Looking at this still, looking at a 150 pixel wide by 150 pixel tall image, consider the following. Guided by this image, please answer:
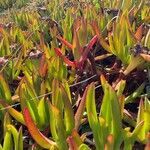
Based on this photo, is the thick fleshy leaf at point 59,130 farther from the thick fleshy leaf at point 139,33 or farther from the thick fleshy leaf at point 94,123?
the thick fleshy leaf at point 139,33

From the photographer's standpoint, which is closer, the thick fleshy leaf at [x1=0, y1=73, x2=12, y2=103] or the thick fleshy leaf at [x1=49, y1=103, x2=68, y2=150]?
the thick fleshy leaf at [x1=49, y1=103, x2=68, y2=150]

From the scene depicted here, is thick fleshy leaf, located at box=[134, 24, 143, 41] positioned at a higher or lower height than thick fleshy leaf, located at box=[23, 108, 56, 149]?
higher

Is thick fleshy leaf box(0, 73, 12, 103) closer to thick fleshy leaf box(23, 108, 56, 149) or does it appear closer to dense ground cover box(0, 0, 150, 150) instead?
dense ground cover box(0, 0, 150, 150)

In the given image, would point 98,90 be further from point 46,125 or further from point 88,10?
point 88,10

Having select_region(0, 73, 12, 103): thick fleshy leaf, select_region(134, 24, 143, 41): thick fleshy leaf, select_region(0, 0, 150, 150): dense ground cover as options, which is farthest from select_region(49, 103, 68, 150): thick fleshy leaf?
select_region(134, 24, 143, 41): thick fleshy leaf

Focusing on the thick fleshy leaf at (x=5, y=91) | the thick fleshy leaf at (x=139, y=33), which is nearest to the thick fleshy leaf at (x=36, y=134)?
the thick fleshy leaf at (x=5, y=91)

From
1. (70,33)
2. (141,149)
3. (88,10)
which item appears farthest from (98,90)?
(88,10)

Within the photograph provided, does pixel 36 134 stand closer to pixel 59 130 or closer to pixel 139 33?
pixel 59 130

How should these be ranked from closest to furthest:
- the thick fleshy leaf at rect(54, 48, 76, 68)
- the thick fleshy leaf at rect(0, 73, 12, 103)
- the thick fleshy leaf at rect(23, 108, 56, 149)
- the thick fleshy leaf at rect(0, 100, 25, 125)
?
the thick fleshy leaf at rect(23, 108, 56, 149) < the thick fleshy leaf at rect(0, 100, 25, 125) < the thick fleshy leaf at rect(0, 73, 12, 103) < the thick fleshy leaf at rect(54, 48, 76, 68)
